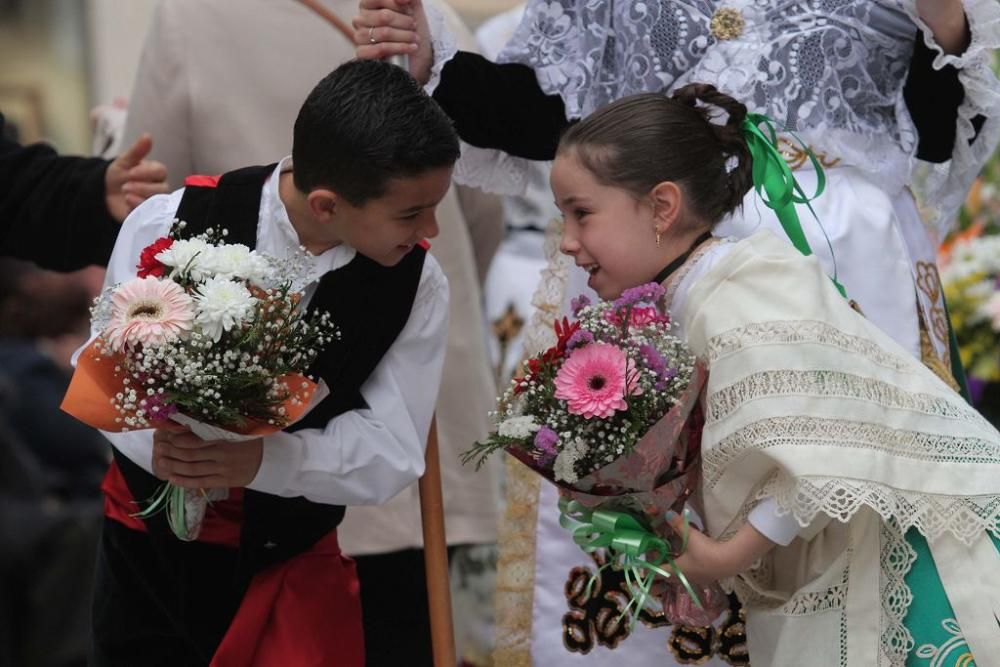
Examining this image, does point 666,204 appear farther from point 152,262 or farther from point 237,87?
point 237,87

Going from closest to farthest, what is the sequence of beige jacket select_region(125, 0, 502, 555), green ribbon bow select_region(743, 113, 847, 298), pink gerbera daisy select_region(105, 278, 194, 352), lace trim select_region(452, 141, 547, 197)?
pink gerbera daisy select_region(105, 278, 194, 352) → green ribbon bow select_region(743, 113, 847, 298) → lace trim select_region(452, 141, 547, 197) → beige jacket select_region(125, 0, 502, 555)

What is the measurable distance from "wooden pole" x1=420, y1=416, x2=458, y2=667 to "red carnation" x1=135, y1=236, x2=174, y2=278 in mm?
855

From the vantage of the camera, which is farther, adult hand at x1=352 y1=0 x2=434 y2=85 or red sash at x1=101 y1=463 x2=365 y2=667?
adult hand at x1=352 y1=0 x2=434 y2=85

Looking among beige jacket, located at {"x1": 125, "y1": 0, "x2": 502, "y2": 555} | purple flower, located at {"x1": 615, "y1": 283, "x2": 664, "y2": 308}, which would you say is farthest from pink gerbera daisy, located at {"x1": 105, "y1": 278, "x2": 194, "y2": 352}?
beige jacket, located at {"x1": 125, "y1": 0, "x2": 502, "y2": 555}

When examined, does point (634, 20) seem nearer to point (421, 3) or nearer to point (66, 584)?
point (421, 3)

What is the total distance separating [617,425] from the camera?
276 cm

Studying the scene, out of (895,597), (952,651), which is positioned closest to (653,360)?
(895,597)

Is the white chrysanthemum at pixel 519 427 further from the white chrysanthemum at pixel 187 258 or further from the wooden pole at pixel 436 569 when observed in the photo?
the wooden pole at pixel 436 569

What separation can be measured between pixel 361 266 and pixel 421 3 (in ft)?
2.23

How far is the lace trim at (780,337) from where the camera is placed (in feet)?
9.51

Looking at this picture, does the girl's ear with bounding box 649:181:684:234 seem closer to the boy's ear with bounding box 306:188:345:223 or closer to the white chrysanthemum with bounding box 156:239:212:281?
the boy's ear with bounding box 306:188:345:223

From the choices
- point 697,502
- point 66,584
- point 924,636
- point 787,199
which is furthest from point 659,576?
point 66,584

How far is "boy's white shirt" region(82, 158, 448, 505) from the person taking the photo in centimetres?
306

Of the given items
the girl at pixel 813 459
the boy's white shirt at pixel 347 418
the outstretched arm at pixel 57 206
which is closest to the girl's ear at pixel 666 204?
the girl at pixel 813 459
